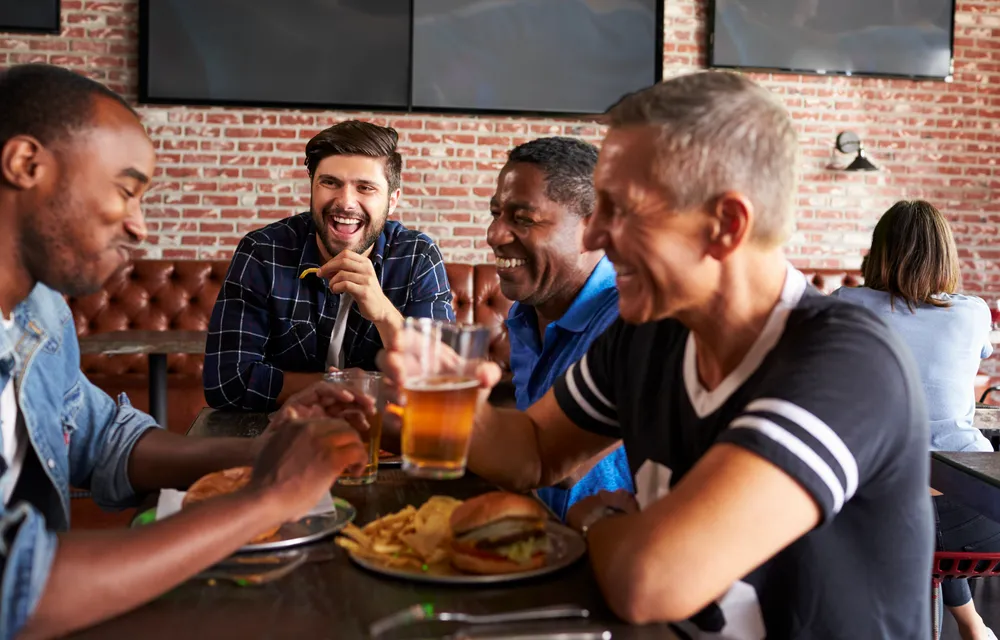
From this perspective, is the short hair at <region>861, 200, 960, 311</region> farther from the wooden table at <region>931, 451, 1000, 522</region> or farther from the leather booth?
the leather booth

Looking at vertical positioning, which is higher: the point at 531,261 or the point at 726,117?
the point at 726,117

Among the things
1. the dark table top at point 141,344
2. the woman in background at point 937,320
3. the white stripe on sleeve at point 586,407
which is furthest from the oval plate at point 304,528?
the dark table top at point 141,344

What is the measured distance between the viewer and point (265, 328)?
273 centimetres

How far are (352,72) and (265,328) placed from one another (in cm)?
279

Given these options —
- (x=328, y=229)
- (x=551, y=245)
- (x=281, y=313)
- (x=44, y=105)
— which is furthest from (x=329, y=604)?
(x=328, y=229)

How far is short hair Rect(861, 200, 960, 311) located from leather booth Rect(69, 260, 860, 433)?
2057 mm

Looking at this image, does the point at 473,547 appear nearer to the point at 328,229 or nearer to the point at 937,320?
the point at 328,229

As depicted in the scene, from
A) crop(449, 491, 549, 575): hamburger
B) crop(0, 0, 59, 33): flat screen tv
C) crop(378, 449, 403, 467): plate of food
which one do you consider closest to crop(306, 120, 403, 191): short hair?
crop(378, 449, 403, 467): plate of food

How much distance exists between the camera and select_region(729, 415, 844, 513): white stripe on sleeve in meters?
1.06

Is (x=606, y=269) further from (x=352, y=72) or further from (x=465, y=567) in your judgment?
(x=352, y=72)

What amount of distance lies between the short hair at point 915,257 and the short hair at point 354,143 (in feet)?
5.21

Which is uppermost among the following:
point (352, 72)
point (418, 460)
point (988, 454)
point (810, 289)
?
point (352, 72)

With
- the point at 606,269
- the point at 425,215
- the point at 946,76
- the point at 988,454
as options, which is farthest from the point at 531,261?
the point at 946,76

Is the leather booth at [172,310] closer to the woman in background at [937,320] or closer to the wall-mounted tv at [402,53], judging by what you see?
the wall-mounted tv at [402,53]
